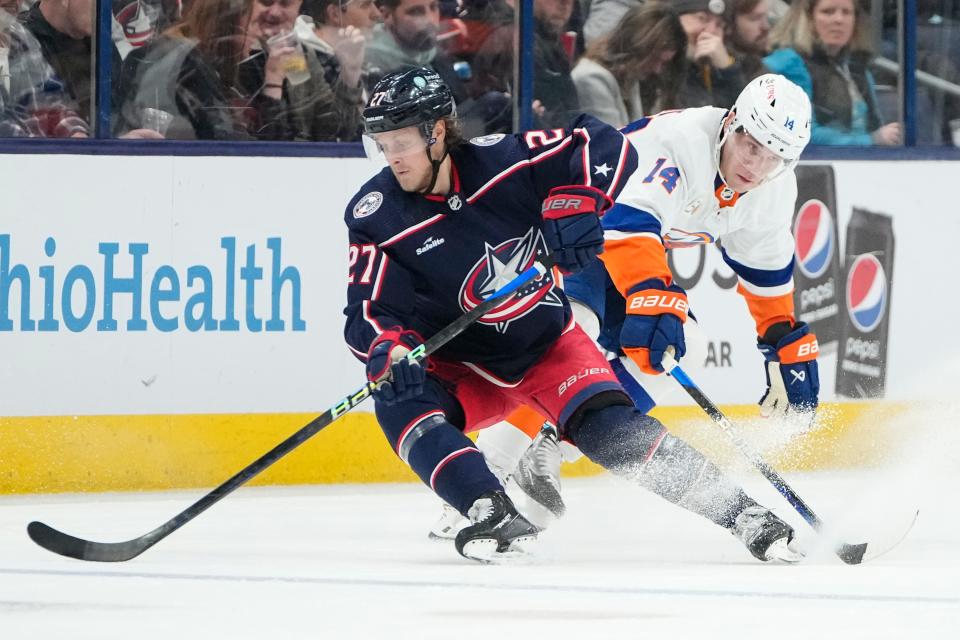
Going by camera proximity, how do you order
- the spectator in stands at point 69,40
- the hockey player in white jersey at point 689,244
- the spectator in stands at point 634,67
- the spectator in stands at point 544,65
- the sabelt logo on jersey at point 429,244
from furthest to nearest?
the spectator in stands at point 634,67 → the spectator in stands at point 544,65 → the spectator in stands at point 69,40 → the hockey player in white jersey at point 689,244 → the sabelt logo on jersey at point 429,244

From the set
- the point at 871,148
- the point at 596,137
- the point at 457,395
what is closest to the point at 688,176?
Result: the point at 596,137

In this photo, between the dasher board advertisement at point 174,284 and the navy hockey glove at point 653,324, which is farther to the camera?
the dasher board advertisement at point 174,284

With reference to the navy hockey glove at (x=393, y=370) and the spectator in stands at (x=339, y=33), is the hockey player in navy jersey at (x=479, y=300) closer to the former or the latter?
the navy hockey glove at (x=393, y=370)

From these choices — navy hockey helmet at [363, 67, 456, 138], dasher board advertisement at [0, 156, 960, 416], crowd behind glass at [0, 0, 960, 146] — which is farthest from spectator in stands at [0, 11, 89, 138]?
navy hockey helmet at [363, 67, 456, 138]

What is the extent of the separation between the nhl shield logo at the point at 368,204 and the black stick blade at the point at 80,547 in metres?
0.82

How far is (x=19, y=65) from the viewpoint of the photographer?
180 inches

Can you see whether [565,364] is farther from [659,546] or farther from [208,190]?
[208,190]

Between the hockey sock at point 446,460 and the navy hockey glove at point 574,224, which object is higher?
the navy hockey glove at point 574,224

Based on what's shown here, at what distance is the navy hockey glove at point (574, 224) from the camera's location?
3305mm

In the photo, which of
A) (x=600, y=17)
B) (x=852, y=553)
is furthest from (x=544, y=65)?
(x=852, y=553)

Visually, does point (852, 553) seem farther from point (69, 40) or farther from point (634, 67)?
point (69, 40)

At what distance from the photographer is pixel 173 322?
4.62 meters

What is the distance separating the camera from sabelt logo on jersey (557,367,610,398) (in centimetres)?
344

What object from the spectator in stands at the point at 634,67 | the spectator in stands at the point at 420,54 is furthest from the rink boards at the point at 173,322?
the spectator in stands at the point at 634,67
